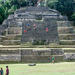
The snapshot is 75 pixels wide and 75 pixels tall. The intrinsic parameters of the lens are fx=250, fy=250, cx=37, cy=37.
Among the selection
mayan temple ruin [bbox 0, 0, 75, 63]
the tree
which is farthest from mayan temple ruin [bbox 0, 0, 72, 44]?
the tree

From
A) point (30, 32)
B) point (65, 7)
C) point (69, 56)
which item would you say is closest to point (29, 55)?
point (69, 56)

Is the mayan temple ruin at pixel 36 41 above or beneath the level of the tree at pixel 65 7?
beneath

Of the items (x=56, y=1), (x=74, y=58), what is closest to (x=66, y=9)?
(x=56, y=1)

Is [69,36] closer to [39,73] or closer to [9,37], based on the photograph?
[9,37]

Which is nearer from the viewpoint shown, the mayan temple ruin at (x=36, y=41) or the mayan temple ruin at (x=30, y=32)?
the mayan temple ruin at (x=36, y=41)

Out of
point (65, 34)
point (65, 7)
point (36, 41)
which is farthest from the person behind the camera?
point (65, 7)

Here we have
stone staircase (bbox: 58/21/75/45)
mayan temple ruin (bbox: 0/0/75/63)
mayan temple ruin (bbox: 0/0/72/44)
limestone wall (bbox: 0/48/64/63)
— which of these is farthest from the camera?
mayan temple ruin (bbox: 0/0/72/44)

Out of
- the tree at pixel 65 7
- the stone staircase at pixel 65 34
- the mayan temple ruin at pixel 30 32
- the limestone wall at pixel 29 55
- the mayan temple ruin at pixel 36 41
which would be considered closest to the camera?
the limestone wall at pixel 29 55

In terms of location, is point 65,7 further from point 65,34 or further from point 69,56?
point 69,56

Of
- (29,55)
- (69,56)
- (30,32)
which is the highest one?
(30,32)

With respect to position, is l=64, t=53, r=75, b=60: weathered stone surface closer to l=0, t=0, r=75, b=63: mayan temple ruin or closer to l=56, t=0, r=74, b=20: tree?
l=0, t=0, r=75, b=63: mayan temple ruin

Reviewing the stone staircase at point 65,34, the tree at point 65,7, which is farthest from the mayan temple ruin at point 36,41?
the tree at point 65,7

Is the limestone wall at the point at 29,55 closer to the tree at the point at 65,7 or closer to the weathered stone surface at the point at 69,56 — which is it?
the weathered stone surface at the point at 69,56

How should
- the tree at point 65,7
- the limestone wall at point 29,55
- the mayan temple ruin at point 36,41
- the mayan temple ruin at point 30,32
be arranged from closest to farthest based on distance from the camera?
the limestone wall at point 29,55
the mayan temple ruin at point 36,41
the mayan temple ruin at point 30,32
the tree at point 65,7
